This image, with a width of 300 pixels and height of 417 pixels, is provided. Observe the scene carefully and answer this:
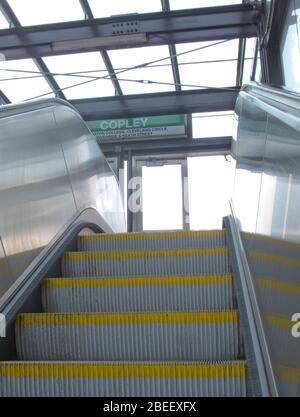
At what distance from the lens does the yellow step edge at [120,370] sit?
6.40 feet

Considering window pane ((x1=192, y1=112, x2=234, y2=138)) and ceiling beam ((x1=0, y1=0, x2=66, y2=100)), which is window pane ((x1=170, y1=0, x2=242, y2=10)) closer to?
ceiling beam ((x1=0, y1=0, x2=66, y2=100))

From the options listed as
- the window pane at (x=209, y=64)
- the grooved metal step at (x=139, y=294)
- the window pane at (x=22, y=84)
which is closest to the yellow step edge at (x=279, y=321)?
the grooved metal step at (x=139, y=294)

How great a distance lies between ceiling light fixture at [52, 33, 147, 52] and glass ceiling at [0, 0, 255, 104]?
880 millimetres

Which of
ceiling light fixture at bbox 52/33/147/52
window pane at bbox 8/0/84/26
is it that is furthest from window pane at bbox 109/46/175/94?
ceiling light fixture at bbox 52/33/147/52

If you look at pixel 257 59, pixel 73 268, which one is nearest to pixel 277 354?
pixel 73 268

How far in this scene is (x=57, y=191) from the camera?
389 centimetres

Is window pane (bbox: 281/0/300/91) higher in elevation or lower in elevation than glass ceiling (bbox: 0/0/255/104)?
lower

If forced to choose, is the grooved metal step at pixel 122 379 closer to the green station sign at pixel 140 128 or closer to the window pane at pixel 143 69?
the window pane at pixel 143 69

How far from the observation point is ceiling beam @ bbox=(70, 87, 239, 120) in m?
9.27

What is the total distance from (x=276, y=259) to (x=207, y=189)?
912 centimetres

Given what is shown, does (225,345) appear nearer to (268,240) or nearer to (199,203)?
(268,240)

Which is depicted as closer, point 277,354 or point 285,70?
point 277,354

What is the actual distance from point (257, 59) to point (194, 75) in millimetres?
1403
